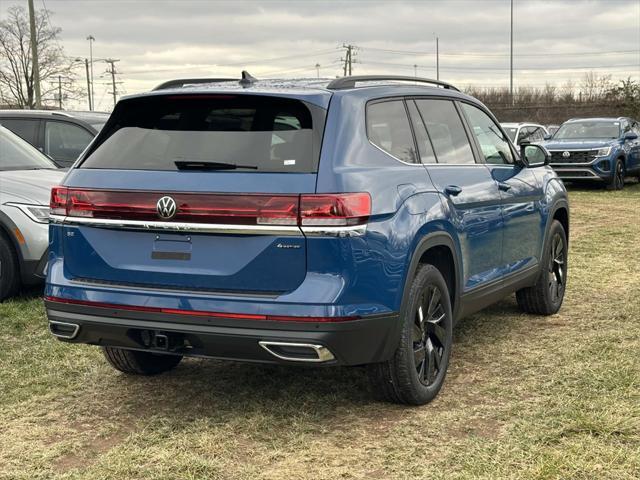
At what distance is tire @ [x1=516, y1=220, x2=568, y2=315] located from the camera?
6.48 meters

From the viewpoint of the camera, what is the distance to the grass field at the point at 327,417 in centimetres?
373

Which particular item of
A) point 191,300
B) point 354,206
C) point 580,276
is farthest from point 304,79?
point 580,276

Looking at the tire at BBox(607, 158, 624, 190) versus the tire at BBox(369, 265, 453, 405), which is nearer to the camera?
the tire at BBox(369, 265, 453, 405)

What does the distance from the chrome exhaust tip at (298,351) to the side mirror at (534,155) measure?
3.11 metres

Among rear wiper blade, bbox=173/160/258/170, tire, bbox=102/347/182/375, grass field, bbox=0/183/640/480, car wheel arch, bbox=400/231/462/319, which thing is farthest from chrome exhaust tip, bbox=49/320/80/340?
car wheel arch, bbox=400/231/462/319

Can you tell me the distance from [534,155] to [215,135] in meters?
3.18

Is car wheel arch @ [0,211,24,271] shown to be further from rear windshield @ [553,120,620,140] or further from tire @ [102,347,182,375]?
rear windshield @ [553,120,620,140]

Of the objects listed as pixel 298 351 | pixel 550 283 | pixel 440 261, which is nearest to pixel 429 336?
pixel 440 261

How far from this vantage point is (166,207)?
392 cm

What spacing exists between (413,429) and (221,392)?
122 cm

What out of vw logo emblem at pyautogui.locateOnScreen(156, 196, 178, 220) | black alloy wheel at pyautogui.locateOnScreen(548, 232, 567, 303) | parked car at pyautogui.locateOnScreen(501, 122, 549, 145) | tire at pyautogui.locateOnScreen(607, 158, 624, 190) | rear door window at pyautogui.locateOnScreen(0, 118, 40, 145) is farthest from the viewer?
parked car at pyautogui.locateOnScreen(501, 122, 549, 145)

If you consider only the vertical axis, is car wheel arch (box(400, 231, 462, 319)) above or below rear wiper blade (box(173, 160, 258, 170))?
below

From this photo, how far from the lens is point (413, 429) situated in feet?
13.7

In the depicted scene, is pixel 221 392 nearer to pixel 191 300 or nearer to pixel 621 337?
pixel 191 300
